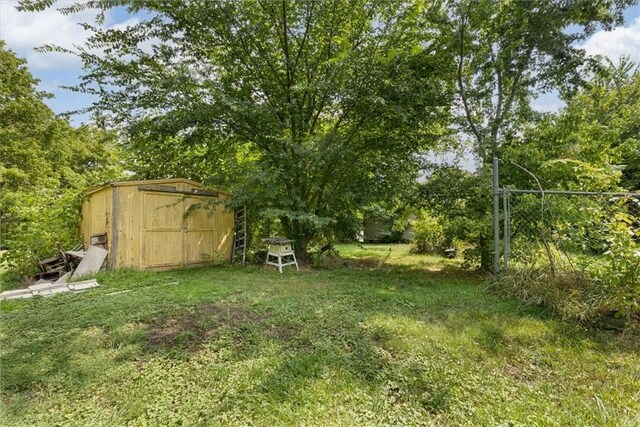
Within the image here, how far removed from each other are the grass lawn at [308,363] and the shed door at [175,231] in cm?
242

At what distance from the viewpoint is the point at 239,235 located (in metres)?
7.54

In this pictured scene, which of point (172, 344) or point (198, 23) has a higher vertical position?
point (198, 23)

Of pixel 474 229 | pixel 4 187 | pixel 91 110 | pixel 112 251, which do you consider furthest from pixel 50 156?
pixel 474 229

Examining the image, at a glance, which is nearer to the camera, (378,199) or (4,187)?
(378,199)

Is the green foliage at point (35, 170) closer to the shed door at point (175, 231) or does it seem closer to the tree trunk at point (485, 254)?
the shed door at point (175, 231)

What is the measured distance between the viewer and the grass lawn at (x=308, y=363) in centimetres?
179

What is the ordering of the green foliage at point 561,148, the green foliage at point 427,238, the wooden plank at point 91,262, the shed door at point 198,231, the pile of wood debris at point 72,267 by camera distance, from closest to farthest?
the green foliage at point 561,148 < the pile of wood debris at point 72,267 < the wooden plank at point 91,262 < the shed door at point 198,231 < the green foliage at point 427,238

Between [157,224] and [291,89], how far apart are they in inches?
147

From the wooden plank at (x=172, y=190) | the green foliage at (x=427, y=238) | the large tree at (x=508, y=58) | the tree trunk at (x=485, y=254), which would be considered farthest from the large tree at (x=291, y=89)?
the green foliage at (x=427, y=238)

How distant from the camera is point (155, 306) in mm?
3539

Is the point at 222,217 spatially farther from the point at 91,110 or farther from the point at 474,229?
the point at 474,229

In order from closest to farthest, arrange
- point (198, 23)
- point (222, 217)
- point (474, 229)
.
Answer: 1. point (474, 229)
2. point (198, 23)
3. point (222, 217)

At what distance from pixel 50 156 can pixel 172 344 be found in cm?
1478

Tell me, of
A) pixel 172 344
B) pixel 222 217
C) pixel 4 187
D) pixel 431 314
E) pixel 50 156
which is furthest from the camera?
pixel 50 156
